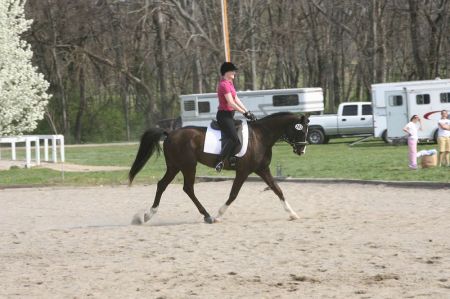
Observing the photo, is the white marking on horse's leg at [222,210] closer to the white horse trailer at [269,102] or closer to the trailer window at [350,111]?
the trailer window at [350,111]

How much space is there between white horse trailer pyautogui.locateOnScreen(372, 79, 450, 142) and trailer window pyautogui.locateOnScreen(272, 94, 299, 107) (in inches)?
306

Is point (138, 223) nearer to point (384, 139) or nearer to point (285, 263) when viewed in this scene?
point (285, 263)

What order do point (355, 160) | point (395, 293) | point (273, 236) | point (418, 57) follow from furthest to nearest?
point (418, 57) → point (355, 160) → point (273, 236) → point (395, 293)

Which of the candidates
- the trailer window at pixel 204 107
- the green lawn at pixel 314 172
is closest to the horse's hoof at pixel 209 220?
the green lawn at pixel 314 172

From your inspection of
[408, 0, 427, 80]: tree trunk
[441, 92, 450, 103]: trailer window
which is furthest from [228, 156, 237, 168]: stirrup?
[408, 0, 427, 80]: tree trunk

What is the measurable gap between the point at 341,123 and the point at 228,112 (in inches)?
1278

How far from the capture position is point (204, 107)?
51.3 metres

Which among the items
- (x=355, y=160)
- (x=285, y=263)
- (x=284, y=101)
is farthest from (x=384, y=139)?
(x=285, y=263)

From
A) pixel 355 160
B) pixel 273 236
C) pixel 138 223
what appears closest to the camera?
pixel 273 236

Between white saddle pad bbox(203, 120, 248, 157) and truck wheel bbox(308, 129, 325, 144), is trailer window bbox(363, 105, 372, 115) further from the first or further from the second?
white saddle pad bbox(203, 120, 248, 157)

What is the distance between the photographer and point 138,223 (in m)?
15.2

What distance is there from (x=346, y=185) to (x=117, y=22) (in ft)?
137

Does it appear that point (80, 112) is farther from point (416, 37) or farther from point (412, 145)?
point (412, 145)

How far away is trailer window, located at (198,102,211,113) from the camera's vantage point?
51.2 metres
